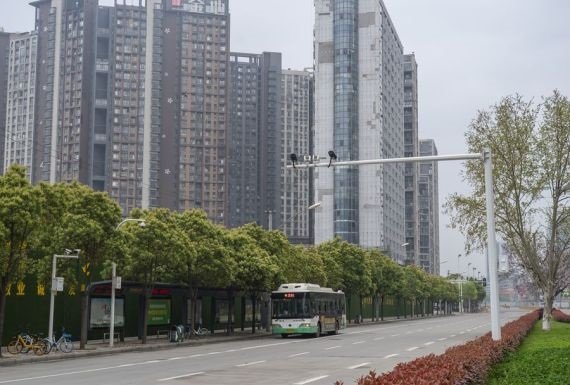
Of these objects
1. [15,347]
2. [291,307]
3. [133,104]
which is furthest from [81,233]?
[133,104]

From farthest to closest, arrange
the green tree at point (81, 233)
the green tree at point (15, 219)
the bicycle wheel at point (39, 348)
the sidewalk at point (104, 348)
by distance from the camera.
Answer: the green tree at point (81, 233) < the bicycle wheel at point (39, 348) < the sidewalk at point (104, 348) < the green tree at point (15, 219)

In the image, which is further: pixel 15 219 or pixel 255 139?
pixel 255 139

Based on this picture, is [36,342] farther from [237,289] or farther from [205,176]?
[205,176]

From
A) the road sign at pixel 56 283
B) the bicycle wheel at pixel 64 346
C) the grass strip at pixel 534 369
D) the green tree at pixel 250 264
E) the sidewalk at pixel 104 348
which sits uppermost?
the green tree at pixel 250 264

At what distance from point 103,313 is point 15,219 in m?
13.2

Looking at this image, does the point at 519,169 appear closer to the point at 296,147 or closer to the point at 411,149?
the point at 296,147

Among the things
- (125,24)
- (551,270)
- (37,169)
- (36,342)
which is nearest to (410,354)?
(36,342)

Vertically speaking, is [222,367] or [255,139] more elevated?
[255,139]

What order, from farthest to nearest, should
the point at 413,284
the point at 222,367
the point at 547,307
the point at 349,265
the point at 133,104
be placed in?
the point at 133,104, the point at 413,284, the point at 349,265, the point at 547,307, the point at 222,367

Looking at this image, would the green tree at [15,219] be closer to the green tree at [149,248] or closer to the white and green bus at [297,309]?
the green tree at [149,248]

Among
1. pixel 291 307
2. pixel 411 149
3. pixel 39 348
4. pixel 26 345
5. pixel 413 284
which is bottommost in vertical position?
pixel 39 348

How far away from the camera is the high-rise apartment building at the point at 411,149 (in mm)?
178100

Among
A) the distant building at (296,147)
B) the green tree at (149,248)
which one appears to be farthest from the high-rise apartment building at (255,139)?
the green tree at (149,248)

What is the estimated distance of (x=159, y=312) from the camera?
43.4 metres
